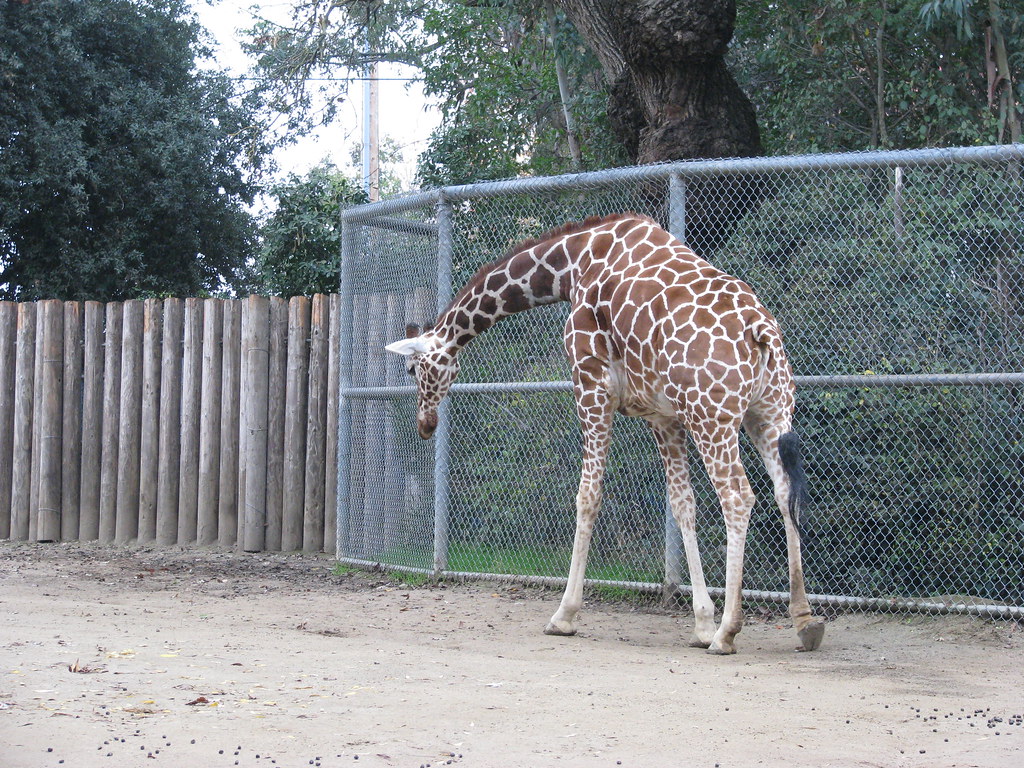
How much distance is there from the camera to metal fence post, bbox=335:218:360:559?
8.86 meters

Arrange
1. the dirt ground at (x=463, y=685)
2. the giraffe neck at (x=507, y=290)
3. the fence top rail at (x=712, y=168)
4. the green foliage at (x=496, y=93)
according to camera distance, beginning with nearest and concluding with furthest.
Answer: the dirt ground at (x=463, y=685), the fence top rail at (x=712, y=168), the giraffe neck at (x=507, y=290), the green foliage at (x=496, y=93)

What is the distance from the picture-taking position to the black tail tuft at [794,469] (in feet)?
18.8

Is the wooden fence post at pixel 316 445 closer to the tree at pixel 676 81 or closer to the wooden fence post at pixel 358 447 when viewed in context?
the wooden fence post at pixel 358 447

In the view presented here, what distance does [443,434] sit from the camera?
811 cm

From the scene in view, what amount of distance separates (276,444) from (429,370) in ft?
8.66

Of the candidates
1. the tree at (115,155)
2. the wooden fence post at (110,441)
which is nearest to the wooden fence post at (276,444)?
the wooden fence post at (110,441)

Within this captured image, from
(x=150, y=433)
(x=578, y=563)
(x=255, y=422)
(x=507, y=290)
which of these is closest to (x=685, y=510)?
(x=578, y=563)

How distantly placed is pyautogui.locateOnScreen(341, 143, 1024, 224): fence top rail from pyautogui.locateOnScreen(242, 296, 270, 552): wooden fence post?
1530mm

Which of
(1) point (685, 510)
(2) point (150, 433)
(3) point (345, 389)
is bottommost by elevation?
(1) point (685, 510)

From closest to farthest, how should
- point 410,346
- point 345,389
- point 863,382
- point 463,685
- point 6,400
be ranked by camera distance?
point 463,685 → point 863,382 → point 410,346 → point 345,389 → point 6,400

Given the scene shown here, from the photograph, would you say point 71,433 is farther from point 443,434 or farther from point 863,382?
point 863,382

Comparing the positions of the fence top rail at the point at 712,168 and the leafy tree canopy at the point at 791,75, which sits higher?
the leafy tree canopy at the point at 791,75

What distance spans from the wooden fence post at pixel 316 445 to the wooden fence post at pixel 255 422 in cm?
38

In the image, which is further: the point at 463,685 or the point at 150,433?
the point at 150,433
